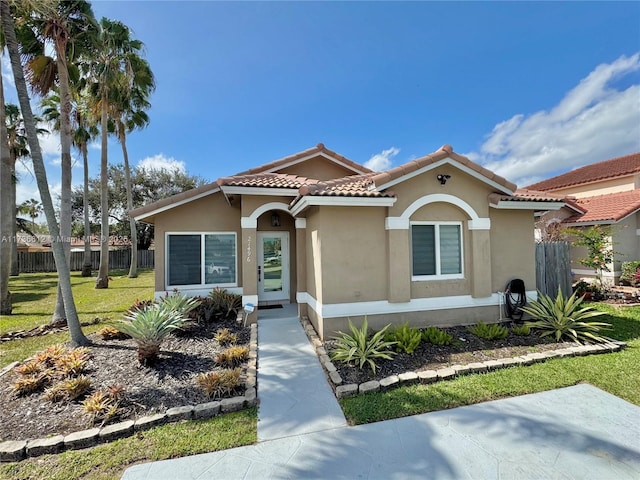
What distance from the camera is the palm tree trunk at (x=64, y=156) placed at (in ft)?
33.6

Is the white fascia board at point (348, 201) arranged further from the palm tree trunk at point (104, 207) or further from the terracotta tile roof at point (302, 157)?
the palm tree trunk at point (104, 207)

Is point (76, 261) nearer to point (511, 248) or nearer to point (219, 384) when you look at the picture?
point (219, 384)

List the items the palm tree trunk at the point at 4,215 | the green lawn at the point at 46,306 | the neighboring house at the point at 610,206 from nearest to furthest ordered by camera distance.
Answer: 1. the green lawn at the point at 46,306
2. the palm tree trunk at the point at 4,215
3. the neighboring house at the point at 610,206

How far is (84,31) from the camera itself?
1055 centimetres

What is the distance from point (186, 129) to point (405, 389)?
63.7ft

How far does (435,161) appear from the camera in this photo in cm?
838

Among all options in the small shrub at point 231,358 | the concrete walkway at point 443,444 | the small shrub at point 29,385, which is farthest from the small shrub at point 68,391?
the concrete walkway at point 443,444

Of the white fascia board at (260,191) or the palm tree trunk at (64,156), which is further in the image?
the palm tree trunk at (64,156)

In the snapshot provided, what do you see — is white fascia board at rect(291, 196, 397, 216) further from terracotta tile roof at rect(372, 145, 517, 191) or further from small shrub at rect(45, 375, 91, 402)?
small shrub at rect(45, 375, 91, 402)

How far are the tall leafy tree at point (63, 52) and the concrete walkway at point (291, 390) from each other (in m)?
8.21

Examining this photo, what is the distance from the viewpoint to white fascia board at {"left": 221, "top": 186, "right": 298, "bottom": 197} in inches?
366

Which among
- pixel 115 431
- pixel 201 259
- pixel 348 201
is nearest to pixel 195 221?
pixel 201 259

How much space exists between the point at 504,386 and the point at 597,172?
27.3 m

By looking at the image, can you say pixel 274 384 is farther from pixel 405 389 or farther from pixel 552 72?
pixel 552 72
